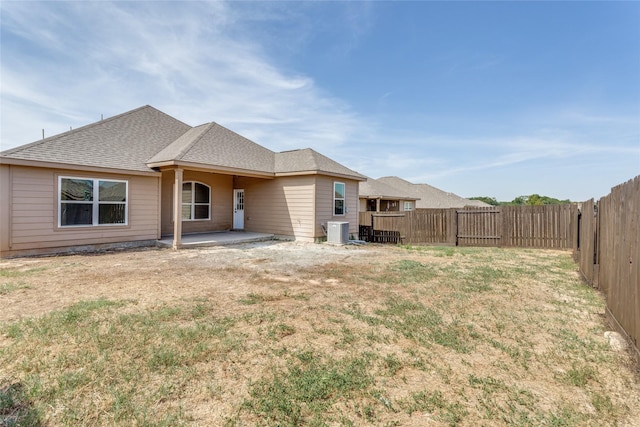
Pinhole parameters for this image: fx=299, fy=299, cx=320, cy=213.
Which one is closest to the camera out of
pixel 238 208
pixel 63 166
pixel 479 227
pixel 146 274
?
pixel 146 274

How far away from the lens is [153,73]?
11859mm

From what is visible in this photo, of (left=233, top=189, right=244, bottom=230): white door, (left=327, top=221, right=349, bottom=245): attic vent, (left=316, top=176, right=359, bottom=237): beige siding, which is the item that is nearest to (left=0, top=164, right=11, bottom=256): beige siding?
(left=233, top=189, right=244, bottom=230): white door

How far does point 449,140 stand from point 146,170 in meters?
19.6

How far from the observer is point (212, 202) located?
13906 millimetres

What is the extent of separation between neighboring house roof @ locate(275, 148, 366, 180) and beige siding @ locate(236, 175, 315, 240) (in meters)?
0.37

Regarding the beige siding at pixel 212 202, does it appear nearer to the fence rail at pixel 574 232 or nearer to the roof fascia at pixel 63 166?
the roof fascia at pixel 63 166

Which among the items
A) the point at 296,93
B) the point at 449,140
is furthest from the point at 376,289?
the point at 449,140

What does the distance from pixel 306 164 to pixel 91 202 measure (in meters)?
7.67

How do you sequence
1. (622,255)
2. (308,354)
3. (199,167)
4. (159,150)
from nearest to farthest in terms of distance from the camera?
(308,354)
(622,255)
(199,167)
(159,150)

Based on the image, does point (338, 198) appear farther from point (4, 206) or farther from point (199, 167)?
point (4, 206)

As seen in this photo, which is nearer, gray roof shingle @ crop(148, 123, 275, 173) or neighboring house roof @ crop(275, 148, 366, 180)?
gray roof shingle @ crop(148, 123, 275, 173)

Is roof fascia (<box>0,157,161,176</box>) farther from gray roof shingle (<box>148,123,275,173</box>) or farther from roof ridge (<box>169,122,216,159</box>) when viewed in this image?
roof ridge (<box>169,122,216,159</box>)

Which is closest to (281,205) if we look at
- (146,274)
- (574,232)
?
(146,274)

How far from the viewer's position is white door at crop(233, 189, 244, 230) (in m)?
14.7
